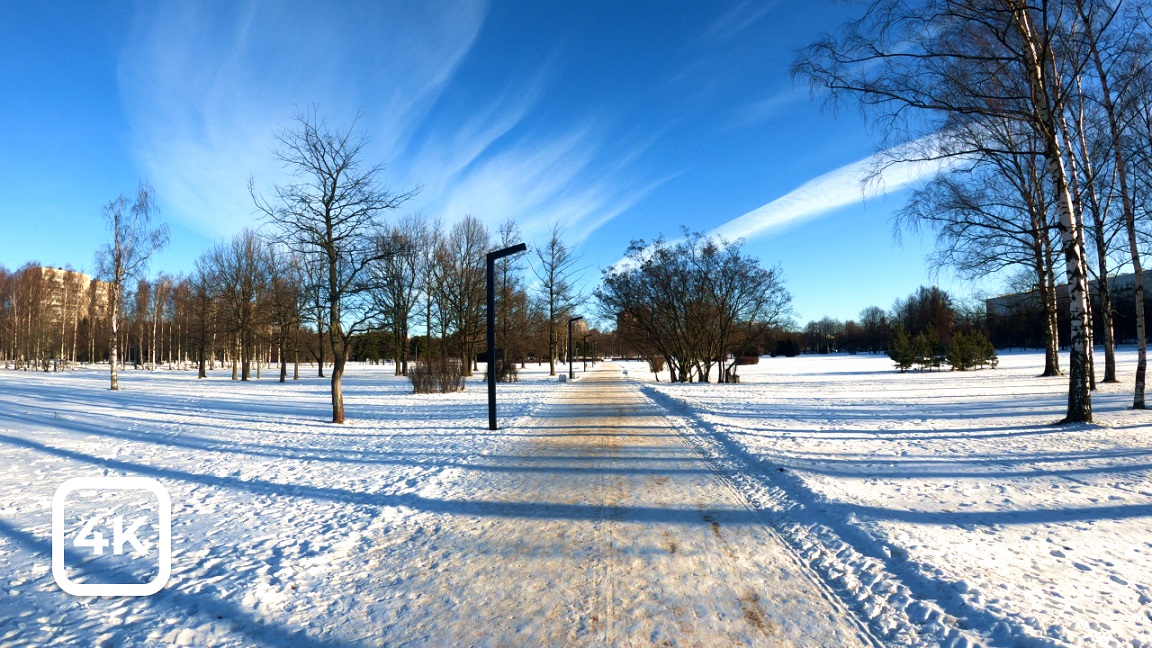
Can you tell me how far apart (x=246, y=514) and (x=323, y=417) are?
9709mm

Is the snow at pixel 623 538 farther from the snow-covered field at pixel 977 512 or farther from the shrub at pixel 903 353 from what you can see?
the shrub at pixel 903 353

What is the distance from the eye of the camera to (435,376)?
76.1ft

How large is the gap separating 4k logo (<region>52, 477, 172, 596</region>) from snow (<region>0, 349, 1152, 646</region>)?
11cm

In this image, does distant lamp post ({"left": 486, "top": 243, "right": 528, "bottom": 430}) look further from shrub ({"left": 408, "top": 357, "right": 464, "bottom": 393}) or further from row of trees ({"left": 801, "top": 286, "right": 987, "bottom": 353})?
row of trees ({"left": 801, "top": 286, "right": 987, "bottom": 353})

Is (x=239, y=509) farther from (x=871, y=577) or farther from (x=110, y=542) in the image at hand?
(x=871, y=577)

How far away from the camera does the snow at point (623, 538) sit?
3.15 meters

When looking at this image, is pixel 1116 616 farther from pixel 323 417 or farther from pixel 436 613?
pixel 323 417

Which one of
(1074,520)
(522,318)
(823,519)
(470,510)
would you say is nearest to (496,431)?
(470,510)

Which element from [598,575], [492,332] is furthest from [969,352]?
[598,575]

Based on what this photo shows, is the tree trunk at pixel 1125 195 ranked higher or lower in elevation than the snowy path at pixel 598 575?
higher

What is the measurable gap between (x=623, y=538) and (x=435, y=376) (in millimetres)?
19733

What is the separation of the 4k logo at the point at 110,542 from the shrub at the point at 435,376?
16383mm

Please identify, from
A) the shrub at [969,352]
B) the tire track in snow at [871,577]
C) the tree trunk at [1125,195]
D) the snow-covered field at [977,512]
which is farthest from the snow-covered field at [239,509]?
the shrub at [969,352]

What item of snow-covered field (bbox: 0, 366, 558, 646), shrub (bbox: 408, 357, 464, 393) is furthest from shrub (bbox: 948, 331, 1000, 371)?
snow-covered field (bbox: 0, 366, 558, 646)
